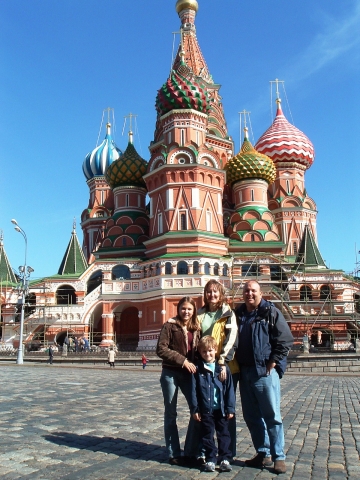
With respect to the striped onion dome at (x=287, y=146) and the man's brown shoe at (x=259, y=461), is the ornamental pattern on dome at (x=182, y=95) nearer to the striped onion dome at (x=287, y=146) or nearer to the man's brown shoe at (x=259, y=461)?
the striped onion dome at (x=287, y=146)

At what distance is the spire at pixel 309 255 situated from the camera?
1363 inches

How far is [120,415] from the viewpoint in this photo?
7.49m

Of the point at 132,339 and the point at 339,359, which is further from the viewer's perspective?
the point at 132,339

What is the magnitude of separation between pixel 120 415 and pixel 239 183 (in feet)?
105

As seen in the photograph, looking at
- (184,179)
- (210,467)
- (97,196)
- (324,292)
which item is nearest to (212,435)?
(210,467)

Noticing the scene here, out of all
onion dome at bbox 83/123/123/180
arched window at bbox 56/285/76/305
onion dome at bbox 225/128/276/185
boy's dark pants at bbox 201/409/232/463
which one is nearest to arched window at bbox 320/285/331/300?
→ onion dome at bbox 225/128/276/185

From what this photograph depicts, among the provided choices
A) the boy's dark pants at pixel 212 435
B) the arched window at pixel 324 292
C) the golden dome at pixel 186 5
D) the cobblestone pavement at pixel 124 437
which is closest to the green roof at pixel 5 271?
the arched window at pixel 324 292

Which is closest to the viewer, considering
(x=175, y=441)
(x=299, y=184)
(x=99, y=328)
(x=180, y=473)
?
(x=180, y=473)

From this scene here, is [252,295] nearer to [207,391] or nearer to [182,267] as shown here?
[207,391]

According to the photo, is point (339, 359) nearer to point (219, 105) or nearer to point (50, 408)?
point (50, 408)

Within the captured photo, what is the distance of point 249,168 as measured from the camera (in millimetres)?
37781

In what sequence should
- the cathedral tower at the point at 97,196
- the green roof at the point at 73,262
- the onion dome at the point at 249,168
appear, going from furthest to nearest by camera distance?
the cathedral tower at the point at 97,196
the onion dome at the point at 249,168
the green roof at the point at 73,262

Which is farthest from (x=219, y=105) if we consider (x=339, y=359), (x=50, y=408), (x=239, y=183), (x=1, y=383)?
(x=50, y=408)

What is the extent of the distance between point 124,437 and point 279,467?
2.08 meters
